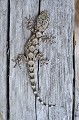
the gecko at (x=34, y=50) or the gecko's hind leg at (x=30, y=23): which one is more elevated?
the gecko's hind leg at (x=30, y=23)

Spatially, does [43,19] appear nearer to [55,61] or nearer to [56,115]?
[55,61]

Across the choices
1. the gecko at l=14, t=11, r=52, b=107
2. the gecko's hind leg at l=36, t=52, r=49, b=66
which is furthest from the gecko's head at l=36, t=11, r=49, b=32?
the gecko's hind leg at l=36, t=52, r=49, b=66

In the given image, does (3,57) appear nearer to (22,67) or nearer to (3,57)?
A: (3,57)

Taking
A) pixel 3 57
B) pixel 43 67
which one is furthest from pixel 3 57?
pixel 43 67

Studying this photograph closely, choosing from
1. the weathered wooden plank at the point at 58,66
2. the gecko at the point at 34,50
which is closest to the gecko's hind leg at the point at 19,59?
the gecko at the point at 34,50

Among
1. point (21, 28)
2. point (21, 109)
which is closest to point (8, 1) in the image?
point (21, 28)

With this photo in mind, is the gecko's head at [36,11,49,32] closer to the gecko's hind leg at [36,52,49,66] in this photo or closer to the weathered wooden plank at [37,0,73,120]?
the weathered wooden plank at [37,0,73,120]

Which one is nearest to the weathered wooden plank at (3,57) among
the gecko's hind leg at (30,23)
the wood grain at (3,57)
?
the wood grain at (3,57)

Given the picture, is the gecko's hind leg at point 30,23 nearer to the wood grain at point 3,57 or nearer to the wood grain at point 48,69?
the wood grain at point 48,69
